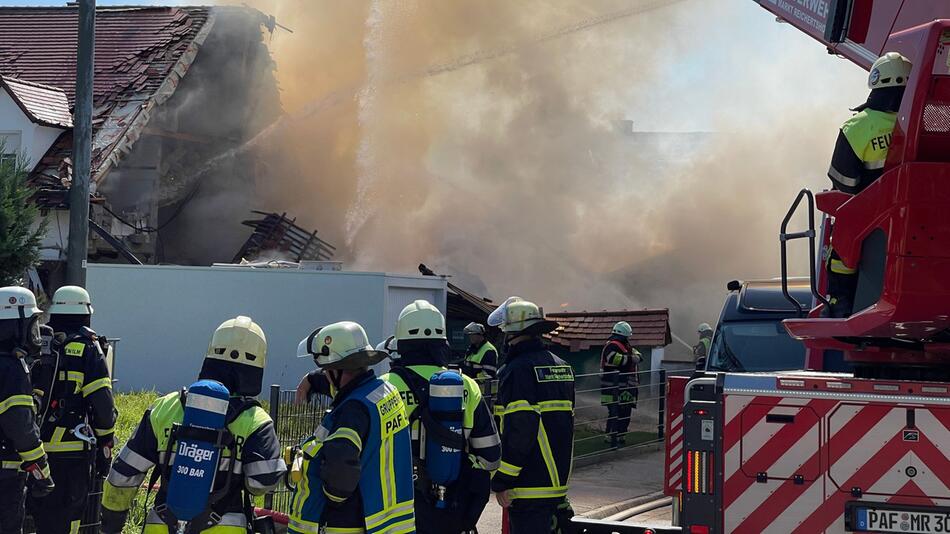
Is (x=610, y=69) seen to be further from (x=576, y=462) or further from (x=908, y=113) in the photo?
(x=908, y=113)

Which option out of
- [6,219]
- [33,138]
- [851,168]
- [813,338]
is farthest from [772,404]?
[33,138]

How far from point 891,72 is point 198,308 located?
13903 millimetres

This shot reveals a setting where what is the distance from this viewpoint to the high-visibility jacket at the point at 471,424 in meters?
5.58

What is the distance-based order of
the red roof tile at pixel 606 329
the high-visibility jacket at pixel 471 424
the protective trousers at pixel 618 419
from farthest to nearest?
the red roof tile at pixel 606 329 → the protective trousers at pixel 618 419 → the high-visibility jacket at pixel 471 424

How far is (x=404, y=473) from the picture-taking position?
15.4ft

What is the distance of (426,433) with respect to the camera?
5.57 metres

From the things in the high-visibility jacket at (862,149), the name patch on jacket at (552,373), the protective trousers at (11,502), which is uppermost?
the high-visibility jacket at (862,149)

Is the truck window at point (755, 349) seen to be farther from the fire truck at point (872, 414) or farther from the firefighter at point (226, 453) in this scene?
the firefighter at point (226, 453)

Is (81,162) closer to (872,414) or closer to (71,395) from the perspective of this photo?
(71,395)

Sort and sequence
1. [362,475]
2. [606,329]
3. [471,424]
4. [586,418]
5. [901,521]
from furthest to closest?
[606,329] → [586,418] → [471,424] → [362,475] → [901,521]

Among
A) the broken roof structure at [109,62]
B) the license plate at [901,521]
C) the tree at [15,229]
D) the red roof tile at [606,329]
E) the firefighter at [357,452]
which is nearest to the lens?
the license plate at [901,521]

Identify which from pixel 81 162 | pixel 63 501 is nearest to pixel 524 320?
pixel 63 501

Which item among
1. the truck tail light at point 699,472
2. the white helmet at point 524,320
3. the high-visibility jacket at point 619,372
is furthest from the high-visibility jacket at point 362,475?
the high-visibility jacket at point 619,372

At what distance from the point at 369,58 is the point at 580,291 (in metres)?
7.36
